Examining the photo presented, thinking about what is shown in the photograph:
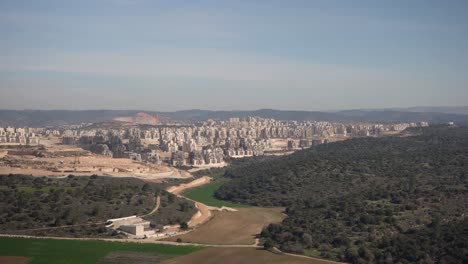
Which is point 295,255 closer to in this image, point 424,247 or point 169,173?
point 424,247

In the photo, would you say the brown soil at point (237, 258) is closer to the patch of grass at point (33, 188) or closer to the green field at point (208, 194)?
the patch of grass at point (33, 188)

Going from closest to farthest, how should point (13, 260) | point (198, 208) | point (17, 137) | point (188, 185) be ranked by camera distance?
point (13, 260) → point (198, 208) → point (188, 185) → point (17, 137)

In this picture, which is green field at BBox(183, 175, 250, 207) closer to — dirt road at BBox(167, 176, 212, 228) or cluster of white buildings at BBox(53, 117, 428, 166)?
dirt road at BBox(167, 176, 212, 228)

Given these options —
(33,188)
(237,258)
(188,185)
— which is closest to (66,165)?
(188,185)

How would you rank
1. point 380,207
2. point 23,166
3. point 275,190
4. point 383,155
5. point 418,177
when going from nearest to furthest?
point 380,207, point 418,177, point 275,190, point 23,166, point 383,155

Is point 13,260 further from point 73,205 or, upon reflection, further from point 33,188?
point 33,188

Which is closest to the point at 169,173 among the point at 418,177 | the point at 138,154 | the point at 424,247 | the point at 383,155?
the point at 138,154
